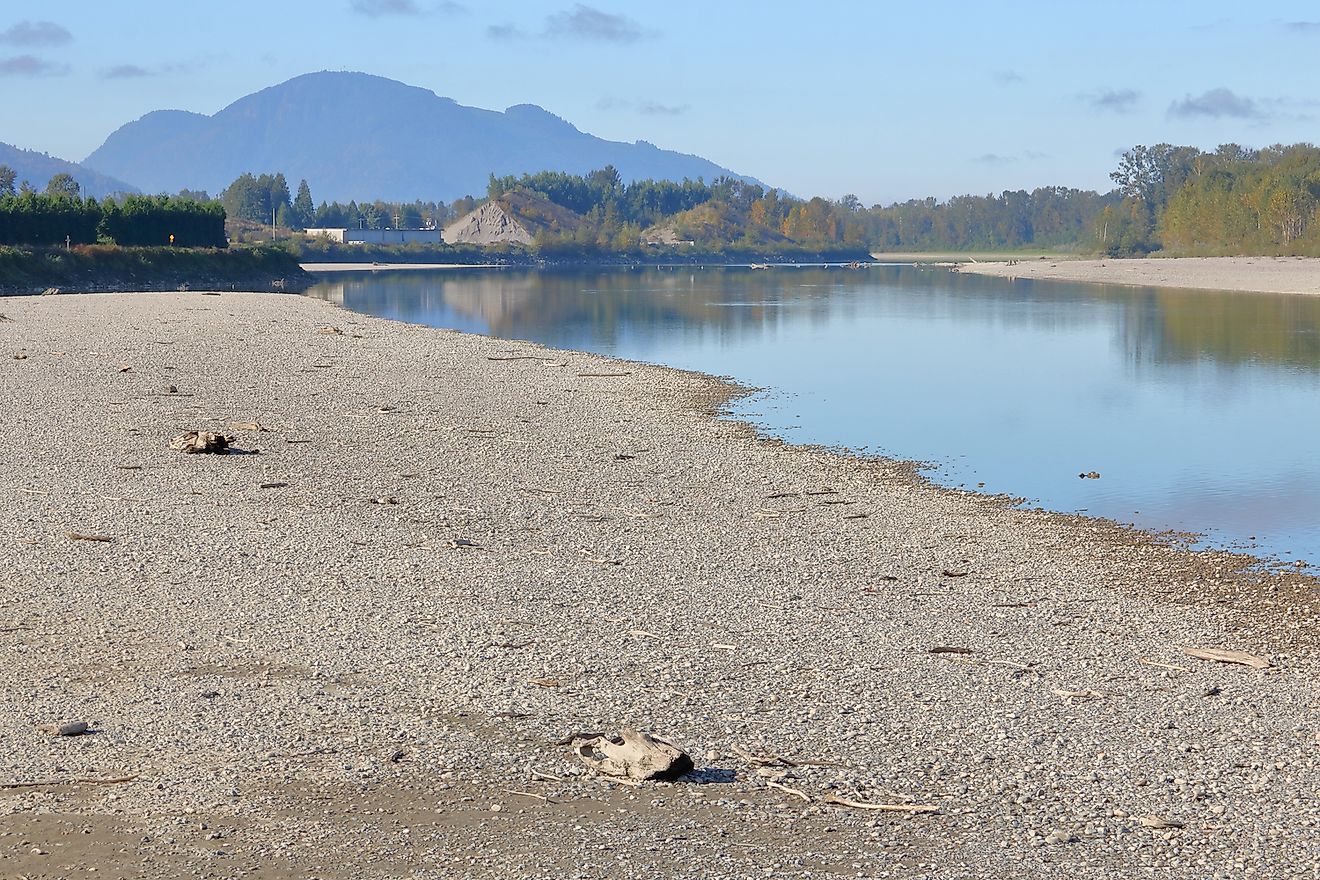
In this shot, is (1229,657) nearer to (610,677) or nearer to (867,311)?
(610,677)

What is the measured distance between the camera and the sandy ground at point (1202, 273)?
317 feet

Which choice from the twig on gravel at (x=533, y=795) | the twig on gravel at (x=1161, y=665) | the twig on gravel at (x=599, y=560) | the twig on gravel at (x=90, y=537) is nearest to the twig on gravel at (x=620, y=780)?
the twig on gravel at (x=533, y=795)

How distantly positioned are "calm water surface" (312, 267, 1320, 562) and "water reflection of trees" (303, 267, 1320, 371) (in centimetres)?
22

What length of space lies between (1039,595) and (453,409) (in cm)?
1578

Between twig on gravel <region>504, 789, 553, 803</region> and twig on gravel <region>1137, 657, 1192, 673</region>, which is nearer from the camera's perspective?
twig on gravel <region>504, 789, 553, 803</region>

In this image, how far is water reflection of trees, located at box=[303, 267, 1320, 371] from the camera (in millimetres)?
50219

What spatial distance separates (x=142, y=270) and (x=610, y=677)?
84.4 metres

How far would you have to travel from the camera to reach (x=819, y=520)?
663 inches

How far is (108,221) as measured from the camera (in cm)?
9469

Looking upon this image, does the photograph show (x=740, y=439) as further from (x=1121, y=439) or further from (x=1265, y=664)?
(x=1265, y=664)

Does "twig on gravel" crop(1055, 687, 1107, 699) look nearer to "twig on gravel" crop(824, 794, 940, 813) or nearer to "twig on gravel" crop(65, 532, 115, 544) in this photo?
"twig on gravel" crop(824, 794, 940, 813)

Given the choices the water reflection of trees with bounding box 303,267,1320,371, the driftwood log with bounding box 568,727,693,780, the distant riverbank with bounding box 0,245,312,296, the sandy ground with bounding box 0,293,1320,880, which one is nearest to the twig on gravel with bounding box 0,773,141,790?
the sandy ground with bounding box 0,293,1320,880

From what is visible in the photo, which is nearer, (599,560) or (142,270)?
(599,560)

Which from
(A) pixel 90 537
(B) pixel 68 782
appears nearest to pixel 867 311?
(A) pixel 90 537
